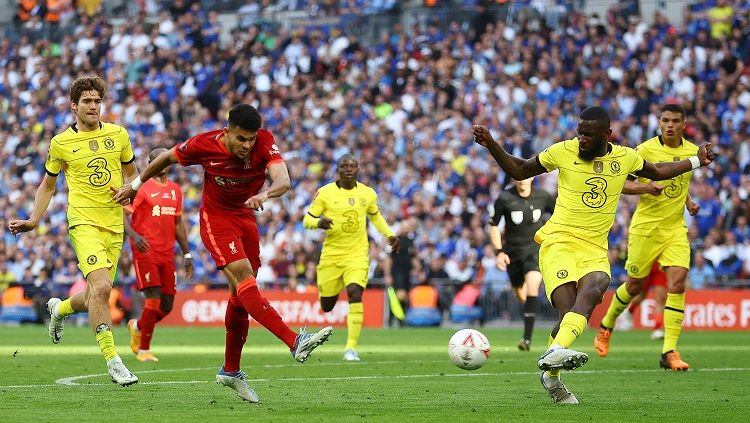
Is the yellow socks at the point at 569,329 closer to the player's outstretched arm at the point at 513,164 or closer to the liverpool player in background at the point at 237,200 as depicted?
the player's outstretched arm at the point at 513,164

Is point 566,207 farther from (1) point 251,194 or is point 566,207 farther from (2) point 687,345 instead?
(2) point 687,345

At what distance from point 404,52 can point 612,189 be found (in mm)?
25042

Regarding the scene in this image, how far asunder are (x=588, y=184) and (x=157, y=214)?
26.4 feet

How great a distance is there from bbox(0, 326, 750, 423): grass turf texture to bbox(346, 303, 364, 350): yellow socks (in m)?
0.37

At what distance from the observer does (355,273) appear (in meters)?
19.0

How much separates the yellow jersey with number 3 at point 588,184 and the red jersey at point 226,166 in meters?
2.43

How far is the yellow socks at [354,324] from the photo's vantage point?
18312 millimetres

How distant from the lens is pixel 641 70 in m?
31.8

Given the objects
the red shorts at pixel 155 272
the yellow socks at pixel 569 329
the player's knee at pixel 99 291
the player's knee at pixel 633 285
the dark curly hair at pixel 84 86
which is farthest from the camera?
the red shorts at pixel 155 272

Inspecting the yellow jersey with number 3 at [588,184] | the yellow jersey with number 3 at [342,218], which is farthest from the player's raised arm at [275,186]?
the yellow jersey with number 3 at [342,218]

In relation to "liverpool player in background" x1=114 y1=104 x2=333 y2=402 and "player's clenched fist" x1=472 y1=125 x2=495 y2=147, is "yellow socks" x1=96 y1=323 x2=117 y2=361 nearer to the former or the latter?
"liverpool player in background" x1=114 y1=104 x2=333 y2=402

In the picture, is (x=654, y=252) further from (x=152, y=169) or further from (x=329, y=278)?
(x=152, y=169)

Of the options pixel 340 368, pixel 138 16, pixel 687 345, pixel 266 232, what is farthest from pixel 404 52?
pixel 340 368

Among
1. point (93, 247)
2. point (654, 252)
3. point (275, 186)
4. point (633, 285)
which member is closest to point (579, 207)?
point (275, 186)
